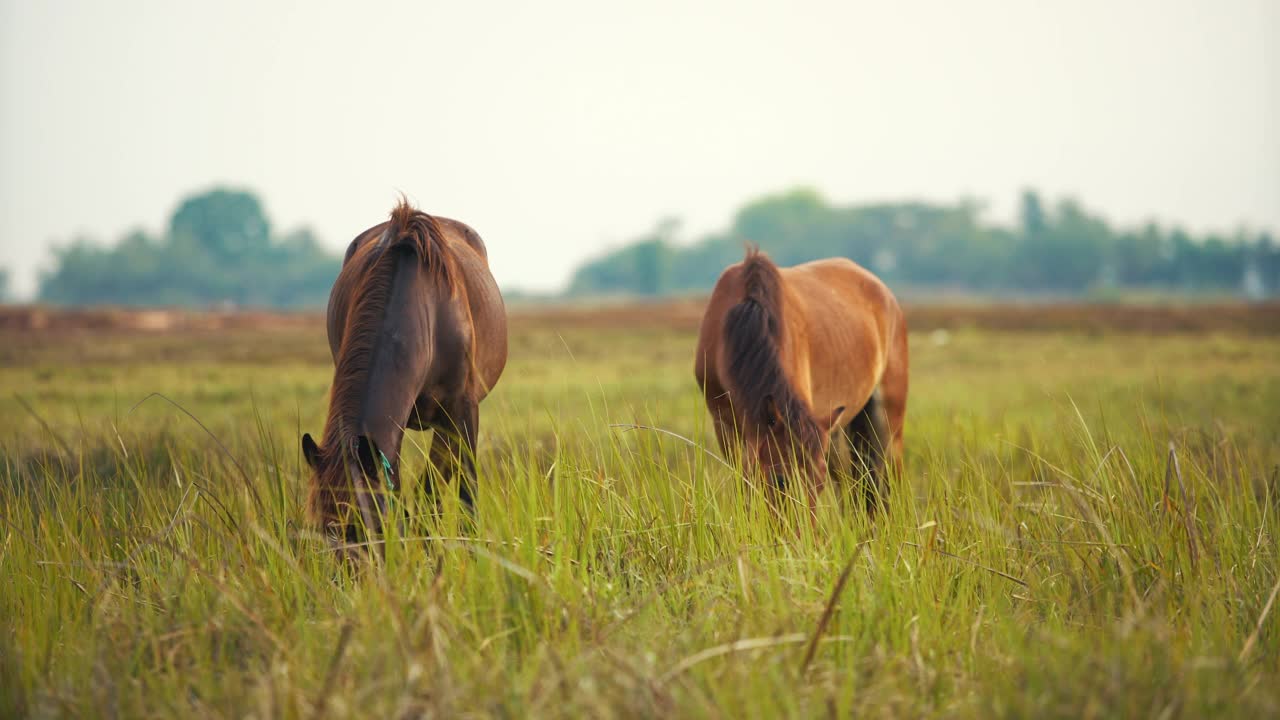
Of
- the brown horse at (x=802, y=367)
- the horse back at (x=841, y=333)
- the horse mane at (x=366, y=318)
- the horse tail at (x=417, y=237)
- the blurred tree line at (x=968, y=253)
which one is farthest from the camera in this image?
the blurred tree line at (x=968, y=253)

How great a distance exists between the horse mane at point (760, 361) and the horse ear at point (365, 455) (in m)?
1.86

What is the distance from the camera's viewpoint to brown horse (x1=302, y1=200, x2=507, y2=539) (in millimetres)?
3289

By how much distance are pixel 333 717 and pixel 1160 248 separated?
123336 millimetres

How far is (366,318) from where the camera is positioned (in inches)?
157

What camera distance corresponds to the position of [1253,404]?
10.6 m

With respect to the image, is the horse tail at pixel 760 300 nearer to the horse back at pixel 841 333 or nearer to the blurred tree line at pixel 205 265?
the horse back at pixel 841 333

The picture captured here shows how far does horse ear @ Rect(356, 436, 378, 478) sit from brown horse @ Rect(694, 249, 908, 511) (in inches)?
64.7

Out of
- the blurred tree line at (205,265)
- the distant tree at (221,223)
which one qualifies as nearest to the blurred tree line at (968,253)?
the blurred tree line at (205,265)

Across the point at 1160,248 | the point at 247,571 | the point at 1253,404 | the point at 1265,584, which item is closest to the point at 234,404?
the point at 247,571

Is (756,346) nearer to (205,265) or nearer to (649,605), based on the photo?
(649,605)

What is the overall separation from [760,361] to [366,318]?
199cm

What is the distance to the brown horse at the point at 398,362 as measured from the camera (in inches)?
129

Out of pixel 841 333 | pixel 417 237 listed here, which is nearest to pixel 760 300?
pixel 841 333

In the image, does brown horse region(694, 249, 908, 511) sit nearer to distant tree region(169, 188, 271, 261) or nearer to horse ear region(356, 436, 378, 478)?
horse ear region(356, 436, 378, 478)
